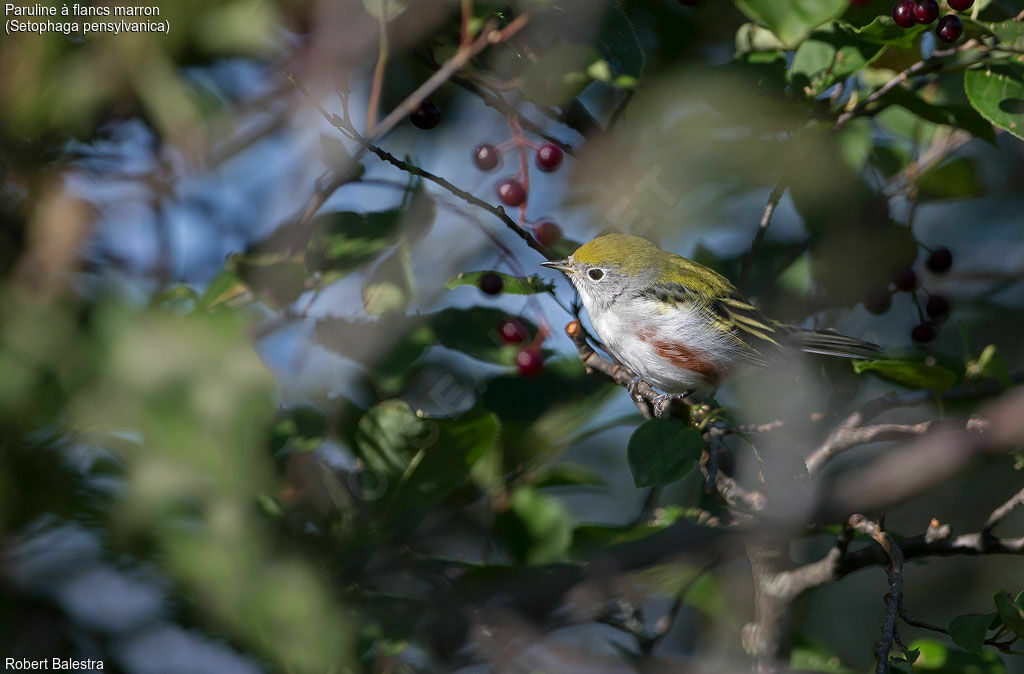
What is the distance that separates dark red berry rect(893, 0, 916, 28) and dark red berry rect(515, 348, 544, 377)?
120 centimetres

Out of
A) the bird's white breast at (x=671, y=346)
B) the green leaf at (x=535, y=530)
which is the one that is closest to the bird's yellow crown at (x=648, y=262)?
the bird's white breast at (x=671, y=346)

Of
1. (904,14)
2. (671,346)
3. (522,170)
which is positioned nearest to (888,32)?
(904,14)

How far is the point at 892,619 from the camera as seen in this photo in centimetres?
145

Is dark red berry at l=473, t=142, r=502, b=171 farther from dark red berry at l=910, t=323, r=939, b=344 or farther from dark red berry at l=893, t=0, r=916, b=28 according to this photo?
dark red berry at l=910, t=323, r=939, b=344

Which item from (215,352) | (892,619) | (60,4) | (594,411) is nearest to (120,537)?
(215,352)

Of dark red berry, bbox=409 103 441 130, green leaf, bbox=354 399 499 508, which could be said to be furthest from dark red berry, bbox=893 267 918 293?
dark red berry, bbox=409 103 441 130

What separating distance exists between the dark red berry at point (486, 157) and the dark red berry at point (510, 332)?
550mm

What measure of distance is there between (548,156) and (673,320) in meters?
0.75

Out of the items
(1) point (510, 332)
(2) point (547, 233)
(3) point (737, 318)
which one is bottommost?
(3) point (737, 318)

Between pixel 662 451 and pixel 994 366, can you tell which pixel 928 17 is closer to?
pixel 994 366

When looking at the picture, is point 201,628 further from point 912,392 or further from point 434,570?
point 912,392

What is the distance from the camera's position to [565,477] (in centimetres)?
251

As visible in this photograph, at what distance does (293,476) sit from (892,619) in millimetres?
1365

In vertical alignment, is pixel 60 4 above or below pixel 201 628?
above
